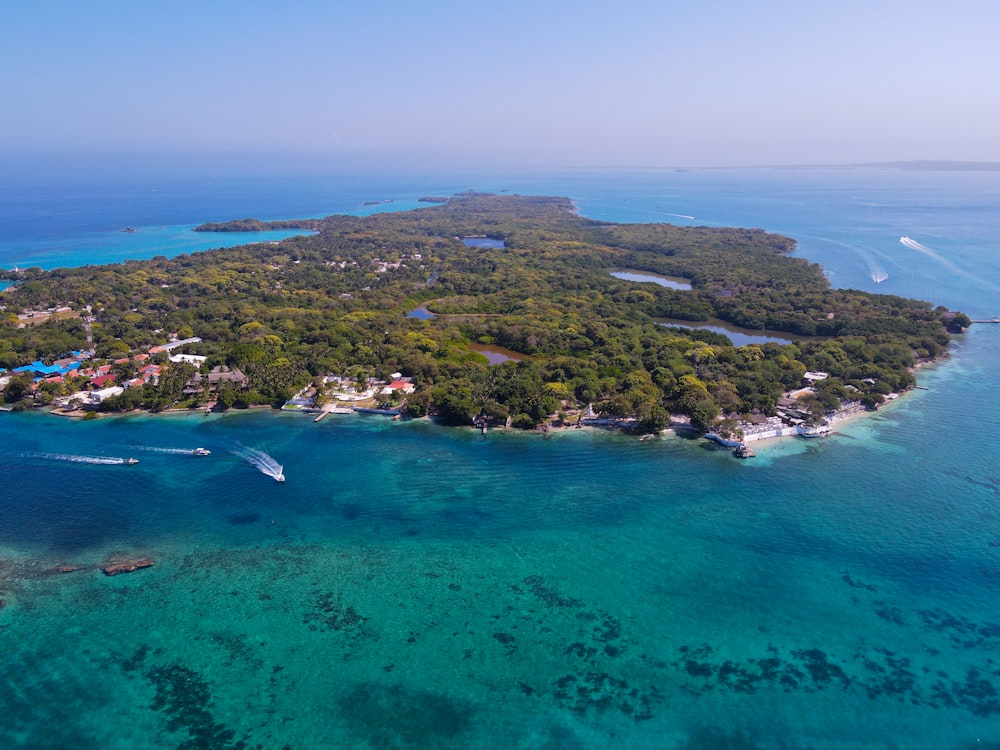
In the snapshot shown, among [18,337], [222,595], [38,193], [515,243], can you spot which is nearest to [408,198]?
[515,243]

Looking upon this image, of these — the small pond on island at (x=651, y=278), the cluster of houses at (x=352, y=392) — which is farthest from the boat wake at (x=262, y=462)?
the small pond on island at (x=651, y=278)

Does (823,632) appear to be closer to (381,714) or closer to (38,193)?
(381,714)

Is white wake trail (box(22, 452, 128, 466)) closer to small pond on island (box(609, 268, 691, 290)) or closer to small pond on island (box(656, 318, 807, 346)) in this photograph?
small pond on island (box(656, 318, 807, 346))

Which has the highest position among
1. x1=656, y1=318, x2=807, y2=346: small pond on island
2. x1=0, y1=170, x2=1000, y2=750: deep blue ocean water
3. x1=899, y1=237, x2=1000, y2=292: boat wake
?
x1=899, y1=237, x2=1000, y2=292: boat wake

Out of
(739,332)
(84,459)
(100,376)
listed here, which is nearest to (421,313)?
(100,376)

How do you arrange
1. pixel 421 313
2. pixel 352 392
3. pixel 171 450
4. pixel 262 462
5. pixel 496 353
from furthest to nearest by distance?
1. pixel 421 313
2. pixel 496 353
3. pixel 352 392
4. pixel 171 450
5. pixel 262 462

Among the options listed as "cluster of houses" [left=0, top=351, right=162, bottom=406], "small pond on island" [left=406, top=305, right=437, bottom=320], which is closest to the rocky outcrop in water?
"cluster of houses" [left=0, top=351, right=162, bottom=406]

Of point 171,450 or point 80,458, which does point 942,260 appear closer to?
point 171,450
